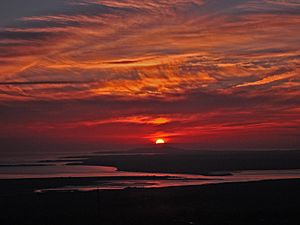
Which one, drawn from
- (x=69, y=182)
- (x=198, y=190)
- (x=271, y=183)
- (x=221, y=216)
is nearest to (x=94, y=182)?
(x=69, y=182)

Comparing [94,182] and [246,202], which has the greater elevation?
[94,182]

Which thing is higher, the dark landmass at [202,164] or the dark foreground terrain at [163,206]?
the dark landmass at [202,164]

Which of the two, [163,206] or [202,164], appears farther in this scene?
[202,164]

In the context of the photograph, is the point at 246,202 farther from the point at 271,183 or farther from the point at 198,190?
the point at 271,183

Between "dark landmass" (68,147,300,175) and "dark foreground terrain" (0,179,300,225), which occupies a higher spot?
"dark landmass" (68,147,300,175)

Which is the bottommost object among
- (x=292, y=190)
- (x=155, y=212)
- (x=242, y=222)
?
(x=242, y=222)

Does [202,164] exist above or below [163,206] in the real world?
above

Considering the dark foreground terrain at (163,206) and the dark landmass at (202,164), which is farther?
the dark landmass at (202,164)

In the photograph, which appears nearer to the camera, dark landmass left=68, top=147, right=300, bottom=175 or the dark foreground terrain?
the dark foreground terrain
